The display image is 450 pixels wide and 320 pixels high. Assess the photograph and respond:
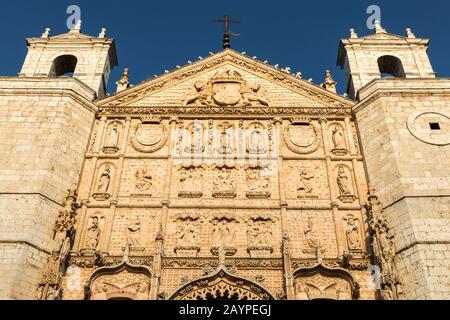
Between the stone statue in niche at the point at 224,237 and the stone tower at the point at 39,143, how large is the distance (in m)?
4.37

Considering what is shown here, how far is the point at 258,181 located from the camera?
15.1 meters

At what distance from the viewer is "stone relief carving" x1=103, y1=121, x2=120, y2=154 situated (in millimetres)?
15867

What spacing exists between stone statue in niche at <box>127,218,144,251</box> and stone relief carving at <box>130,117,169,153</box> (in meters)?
2.79

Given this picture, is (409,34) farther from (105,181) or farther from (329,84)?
(105,181)

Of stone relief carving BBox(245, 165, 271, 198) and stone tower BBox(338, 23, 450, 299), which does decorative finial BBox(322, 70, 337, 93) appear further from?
stone relief carving BBox(245, 165, 271, 198)

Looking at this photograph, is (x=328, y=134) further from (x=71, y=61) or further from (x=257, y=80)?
(x=71, y=61)

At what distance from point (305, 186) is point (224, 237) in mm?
2999

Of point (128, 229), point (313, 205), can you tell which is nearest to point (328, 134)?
point (313, 205)

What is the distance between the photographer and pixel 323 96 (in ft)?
57.2

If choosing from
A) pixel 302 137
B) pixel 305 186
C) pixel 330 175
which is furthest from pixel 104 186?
pixel 330 175

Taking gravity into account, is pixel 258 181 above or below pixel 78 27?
below

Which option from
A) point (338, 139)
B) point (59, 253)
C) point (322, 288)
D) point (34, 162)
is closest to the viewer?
point (59, 253)

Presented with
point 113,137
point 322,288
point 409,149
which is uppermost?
point 113,137
